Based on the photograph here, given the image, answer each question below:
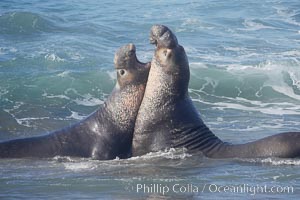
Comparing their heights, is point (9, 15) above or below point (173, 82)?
below

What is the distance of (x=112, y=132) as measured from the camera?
1047 centimetres

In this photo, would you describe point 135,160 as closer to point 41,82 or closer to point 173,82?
point 173,82

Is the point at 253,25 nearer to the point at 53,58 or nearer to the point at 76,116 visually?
the point at 53,58

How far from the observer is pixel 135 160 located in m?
Answer: 10.0

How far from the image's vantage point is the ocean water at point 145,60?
28.4 feet

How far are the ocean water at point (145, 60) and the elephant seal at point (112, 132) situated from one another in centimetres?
25

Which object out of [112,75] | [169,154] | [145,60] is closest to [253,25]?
[145,60]

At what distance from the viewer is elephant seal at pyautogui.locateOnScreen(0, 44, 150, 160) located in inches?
411

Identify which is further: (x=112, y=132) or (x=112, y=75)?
(x=112, y=75)

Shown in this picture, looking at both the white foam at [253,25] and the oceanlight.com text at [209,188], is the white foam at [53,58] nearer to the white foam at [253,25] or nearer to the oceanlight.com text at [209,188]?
the white foam at [253,25]

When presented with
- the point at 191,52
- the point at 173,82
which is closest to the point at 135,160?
the point at 173,82

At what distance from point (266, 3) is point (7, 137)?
22783mm

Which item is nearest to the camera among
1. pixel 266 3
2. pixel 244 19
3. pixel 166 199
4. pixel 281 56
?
pixel 166 199

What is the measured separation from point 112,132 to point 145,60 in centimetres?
938
